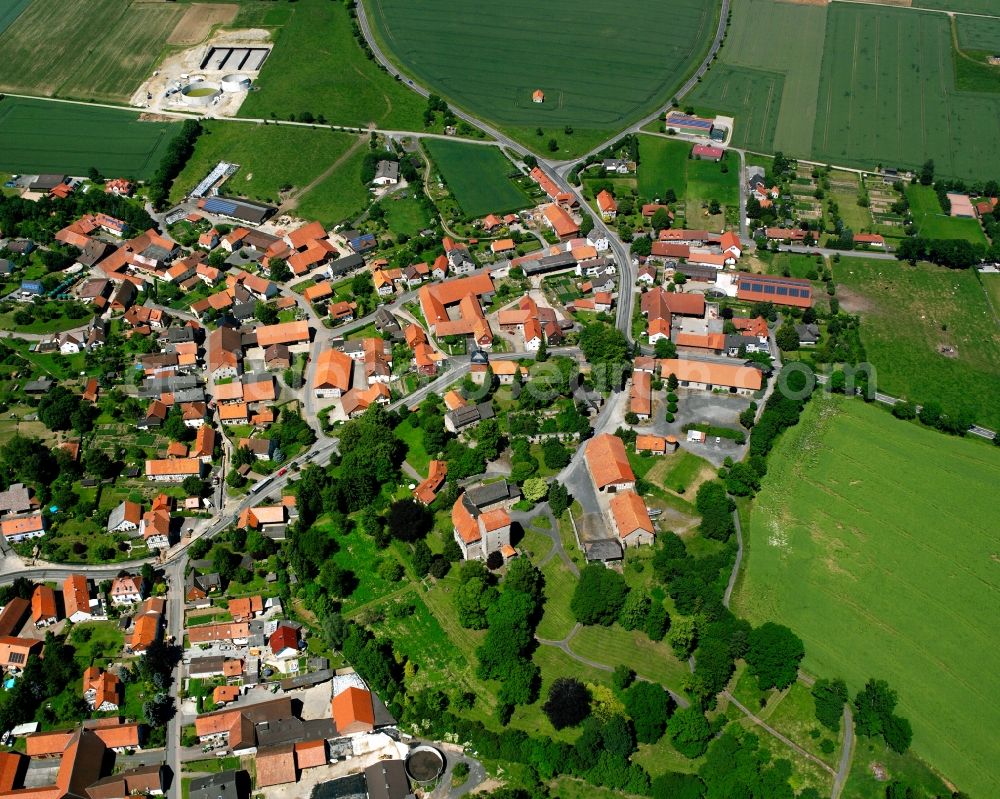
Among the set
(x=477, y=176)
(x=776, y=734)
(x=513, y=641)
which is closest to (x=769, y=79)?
(x=477, y=176)

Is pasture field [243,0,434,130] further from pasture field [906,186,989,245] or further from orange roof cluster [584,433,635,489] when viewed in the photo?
pasture field [906,186,989,245]

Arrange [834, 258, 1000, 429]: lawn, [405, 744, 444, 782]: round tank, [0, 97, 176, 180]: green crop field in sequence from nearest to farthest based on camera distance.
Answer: [405, 744, 444, 782]: round tank < [834, 258, 1000, 429]: lawn < [0, 97, 176, 180]: green crop field

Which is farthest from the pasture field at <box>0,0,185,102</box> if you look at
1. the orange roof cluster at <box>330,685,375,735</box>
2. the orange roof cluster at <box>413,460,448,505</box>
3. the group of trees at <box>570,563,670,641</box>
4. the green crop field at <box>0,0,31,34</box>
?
the group of trees at <box>570,563,670,641</box>

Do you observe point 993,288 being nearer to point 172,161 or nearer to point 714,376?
point 714,376

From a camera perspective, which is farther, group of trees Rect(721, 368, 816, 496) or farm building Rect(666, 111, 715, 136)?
farm building Rect(666, 111, 715, 136)

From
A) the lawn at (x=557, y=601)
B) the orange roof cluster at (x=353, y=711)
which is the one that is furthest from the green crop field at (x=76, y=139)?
the orange roof cluster at (x=353, y=711)

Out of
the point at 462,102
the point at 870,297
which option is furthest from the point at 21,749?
the point at 462,102

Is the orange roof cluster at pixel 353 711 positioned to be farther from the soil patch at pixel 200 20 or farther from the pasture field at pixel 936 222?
the soil patch at pixel 200 20
